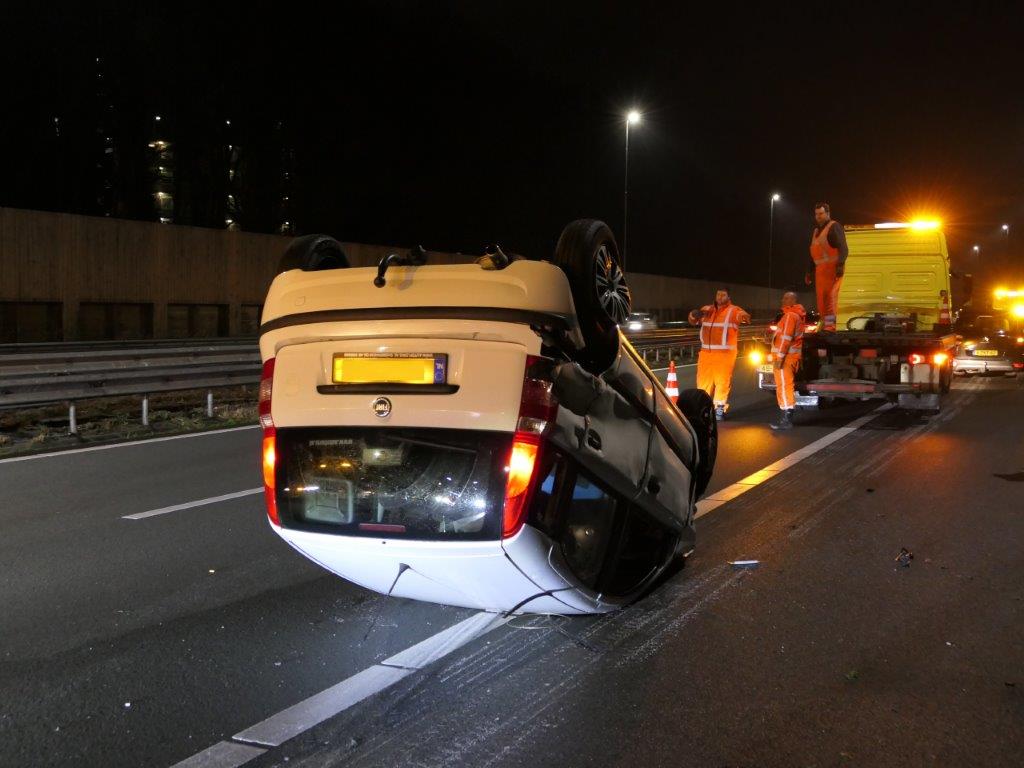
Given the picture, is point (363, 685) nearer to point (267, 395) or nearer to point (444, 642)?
point (444, 642)

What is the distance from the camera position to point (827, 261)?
13.9 meters

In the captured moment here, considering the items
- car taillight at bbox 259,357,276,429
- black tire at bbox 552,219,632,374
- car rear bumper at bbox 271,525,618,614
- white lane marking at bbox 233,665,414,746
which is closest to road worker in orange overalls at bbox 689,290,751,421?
black tire at bbox 552,219,632,374

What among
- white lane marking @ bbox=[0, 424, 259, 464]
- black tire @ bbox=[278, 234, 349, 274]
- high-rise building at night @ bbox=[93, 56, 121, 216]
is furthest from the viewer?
high-rise building at night @ bbox=[93, 56, 121, 216]

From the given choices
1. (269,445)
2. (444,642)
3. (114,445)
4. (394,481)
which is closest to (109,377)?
(114,445)

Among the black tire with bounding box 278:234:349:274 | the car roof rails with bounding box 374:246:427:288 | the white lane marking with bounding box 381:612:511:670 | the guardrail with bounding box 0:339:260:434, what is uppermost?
the black tire with bounding box 278:234:349:274

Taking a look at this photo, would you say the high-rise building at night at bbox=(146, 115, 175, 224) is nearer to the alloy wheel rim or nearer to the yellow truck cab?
the yellow truck cab

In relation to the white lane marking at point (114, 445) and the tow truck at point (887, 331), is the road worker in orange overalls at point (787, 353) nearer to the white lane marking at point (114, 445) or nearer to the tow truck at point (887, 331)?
the tow truck at point (887, 331)

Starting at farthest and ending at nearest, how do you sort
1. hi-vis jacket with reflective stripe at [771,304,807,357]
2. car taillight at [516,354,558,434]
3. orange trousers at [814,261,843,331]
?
orange trousers at [814,261,843,331] → hi-vis jacket with reflective stripe at [771,304,807,357] → car taillight at [516,354,558,434]

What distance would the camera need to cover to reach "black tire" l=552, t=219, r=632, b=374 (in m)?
4.29

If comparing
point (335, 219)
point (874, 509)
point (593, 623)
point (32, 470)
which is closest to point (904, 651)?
point (593, 623)

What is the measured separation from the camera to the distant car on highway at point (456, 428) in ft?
12.6

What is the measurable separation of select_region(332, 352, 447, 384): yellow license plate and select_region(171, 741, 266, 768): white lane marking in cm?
147

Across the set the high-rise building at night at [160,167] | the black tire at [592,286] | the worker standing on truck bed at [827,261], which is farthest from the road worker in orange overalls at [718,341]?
the high-rise building at night at [160,167]

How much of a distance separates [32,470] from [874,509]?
7595 mm
